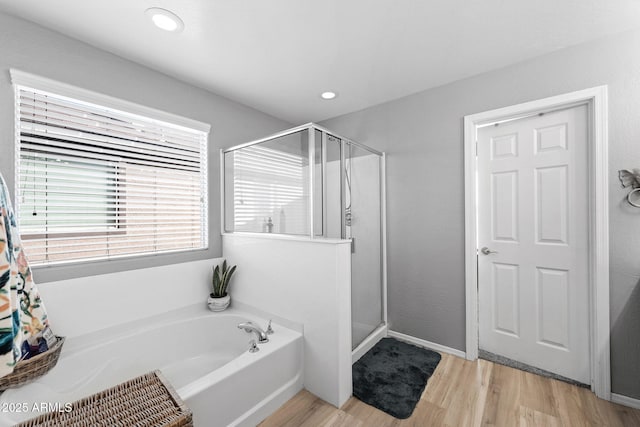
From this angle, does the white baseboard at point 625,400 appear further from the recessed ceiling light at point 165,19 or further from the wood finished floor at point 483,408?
the recessed ceiling light at point 165,19

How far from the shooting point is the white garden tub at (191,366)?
1.24 meters

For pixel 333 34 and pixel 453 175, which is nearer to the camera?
pixel 333 34

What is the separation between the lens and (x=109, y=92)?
1.76 m

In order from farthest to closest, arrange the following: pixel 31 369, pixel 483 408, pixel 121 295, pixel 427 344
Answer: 1. pixel 427 344
2. pixel 121 295
3. pixel 483 408
4. pixel 31 369

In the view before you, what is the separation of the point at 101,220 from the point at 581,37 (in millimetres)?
3377

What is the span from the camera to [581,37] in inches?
64.1

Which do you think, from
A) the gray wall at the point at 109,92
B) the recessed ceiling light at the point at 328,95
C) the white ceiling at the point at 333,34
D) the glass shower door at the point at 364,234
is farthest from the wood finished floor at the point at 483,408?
the recessed ceiling light at the point at 328,95

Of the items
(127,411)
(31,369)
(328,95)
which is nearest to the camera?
(127,411)

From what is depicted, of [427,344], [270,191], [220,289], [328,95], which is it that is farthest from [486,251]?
[220,289]

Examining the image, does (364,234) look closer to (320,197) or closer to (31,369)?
(320,197)

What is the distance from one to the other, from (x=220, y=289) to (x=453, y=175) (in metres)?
2.21

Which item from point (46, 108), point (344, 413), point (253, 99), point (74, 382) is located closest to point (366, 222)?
point (344, 413)

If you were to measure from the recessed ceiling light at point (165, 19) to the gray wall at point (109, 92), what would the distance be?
1.89 ft

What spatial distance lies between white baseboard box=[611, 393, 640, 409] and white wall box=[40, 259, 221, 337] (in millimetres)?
2912
